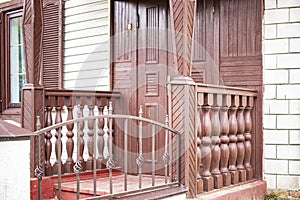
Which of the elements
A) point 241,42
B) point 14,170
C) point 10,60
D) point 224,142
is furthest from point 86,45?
point 14,170

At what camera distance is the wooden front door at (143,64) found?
5.80 meters

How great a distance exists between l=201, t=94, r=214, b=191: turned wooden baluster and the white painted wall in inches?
86.5

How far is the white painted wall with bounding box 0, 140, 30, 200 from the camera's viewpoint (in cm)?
244

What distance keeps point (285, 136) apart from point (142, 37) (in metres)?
2.16

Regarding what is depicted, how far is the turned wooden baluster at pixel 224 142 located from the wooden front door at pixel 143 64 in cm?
114

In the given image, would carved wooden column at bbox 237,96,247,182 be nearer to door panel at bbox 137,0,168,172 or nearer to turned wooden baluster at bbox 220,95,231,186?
turned wooden baluster at bbox 220,95,231,186

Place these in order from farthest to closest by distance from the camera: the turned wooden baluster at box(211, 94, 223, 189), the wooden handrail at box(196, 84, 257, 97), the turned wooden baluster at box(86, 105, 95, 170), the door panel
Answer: the door panel
the turned wooden baluster at box(86, 105, 95, 170)
the turned wooden baluster at box(211, 94, 223, 189)
the wooden handrail at box(196, 84, 257, 97)

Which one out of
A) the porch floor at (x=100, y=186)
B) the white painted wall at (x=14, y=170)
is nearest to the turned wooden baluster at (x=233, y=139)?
the porch floor at (x=100, y=186)

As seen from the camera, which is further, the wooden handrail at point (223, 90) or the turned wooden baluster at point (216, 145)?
the turned wooden baluster at point (216, 145)

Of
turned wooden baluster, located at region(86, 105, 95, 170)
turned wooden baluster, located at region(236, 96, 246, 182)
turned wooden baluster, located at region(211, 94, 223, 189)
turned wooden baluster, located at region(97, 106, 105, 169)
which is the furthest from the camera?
turned wooden baluster, located at region(97, 106, 105, 169)

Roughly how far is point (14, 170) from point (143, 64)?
3.65 m

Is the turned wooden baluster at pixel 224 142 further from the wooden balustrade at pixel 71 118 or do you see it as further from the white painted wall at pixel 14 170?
the white painted wall at pixel 14 170

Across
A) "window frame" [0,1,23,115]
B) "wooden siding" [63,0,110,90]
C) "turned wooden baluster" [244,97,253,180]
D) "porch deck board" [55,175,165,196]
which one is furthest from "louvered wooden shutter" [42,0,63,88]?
"turned wooden baluster" [244,97,253,180]

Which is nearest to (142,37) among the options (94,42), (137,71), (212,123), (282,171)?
(137,71)
